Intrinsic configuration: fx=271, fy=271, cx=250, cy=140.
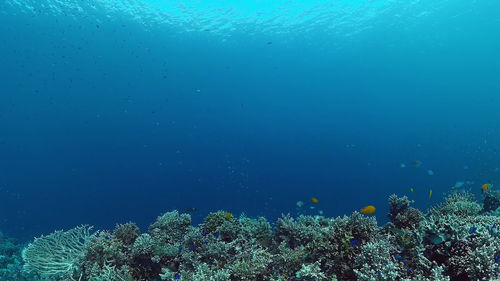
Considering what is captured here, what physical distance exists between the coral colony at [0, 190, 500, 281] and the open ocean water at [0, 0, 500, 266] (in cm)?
3183

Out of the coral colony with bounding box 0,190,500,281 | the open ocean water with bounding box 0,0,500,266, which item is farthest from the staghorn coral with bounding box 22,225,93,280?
the open ocean water with bounding box 0,0,500,266

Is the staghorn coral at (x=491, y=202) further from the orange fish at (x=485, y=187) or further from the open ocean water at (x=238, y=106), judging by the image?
the open ocean water at (x=238, y=106)

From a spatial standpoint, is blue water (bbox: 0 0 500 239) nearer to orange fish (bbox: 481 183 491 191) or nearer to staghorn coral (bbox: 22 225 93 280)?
orange fish (bbox: 481 183 491 191)

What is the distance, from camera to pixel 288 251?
5.65 metres

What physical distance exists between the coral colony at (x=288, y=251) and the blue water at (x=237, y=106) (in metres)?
31.7

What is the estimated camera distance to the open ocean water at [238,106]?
38.9 meters

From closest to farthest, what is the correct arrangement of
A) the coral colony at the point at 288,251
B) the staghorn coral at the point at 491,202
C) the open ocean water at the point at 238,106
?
the coral colony at the point at 288,251
the staghorn coral at the point at 491,202
the open ocean water at the point at 238,106

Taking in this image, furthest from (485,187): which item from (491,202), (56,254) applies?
(56,254)

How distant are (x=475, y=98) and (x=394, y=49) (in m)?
41.0

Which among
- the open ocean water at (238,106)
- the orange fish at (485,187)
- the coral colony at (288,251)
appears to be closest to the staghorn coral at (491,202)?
the orange fish at (485,187)

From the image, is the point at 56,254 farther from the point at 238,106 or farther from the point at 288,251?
the point at 238,106

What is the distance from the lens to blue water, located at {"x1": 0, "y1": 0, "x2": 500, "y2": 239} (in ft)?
128

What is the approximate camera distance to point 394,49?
5084cm

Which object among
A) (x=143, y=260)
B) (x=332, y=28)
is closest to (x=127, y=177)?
(x=332, y=28)
